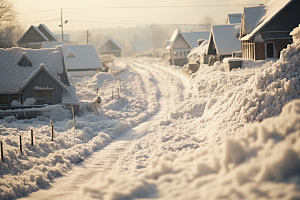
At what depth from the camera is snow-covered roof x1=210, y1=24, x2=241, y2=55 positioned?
38.4 meters

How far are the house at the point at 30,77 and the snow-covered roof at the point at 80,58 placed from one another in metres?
25.8

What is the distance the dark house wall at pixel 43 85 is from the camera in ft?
78.3

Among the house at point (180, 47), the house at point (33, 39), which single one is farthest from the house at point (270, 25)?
the house at point (33, 39)

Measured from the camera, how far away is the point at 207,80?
2958cm

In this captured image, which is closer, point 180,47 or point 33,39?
point 33,39

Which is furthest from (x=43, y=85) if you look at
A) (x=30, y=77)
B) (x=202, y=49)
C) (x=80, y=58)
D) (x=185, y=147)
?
(x=202, y=49)

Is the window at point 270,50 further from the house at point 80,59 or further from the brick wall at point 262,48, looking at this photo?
the house at point 80,59

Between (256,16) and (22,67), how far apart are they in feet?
76.8

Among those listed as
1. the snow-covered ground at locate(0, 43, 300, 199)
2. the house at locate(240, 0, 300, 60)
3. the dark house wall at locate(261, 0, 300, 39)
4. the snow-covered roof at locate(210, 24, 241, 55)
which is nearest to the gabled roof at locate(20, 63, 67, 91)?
the snow-covered ground at locate(0, 43, 300, 199)

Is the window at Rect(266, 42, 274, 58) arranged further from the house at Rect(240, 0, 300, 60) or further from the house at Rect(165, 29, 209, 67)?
the house at Rect(165, 29, 209, 67)

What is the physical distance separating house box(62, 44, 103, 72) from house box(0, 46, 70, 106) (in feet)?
84.6

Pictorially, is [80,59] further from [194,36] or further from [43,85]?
Result: [194,36]

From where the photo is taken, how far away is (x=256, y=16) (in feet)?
97.0

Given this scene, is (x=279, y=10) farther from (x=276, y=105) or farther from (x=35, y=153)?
(x=35, y=153)
